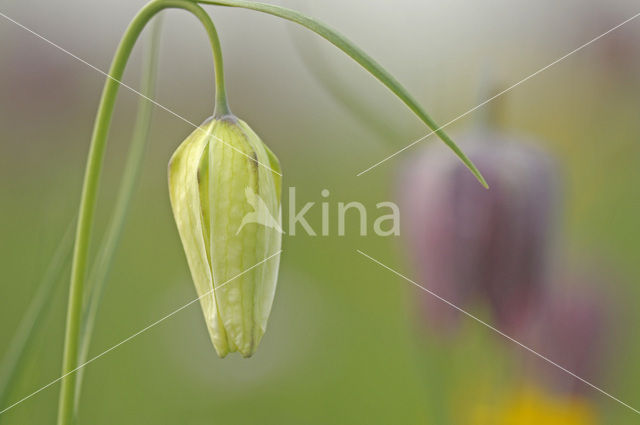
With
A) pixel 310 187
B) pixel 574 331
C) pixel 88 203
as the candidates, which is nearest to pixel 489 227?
pixel 574 331

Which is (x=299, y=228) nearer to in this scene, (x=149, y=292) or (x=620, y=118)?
(x=149, y=292)

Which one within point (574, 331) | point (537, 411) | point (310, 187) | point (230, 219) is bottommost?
point (537, 411)

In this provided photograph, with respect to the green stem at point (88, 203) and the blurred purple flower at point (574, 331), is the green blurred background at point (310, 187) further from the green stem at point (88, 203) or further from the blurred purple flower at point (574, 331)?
the green stem at point (88, 203)

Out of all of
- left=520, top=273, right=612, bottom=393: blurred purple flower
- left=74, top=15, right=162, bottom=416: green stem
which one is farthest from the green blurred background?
left=74, top=15, right=162, bottom=416: green stem

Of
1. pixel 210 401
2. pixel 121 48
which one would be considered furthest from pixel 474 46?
pixel 121 48

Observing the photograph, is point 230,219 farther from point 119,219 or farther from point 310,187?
point 310,187

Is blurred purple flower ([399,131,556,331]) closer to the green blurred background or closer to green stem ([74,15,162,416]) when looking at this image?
the green blurred background

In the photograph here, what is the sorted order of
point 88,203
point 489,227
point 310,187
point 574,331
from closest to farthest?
1. point 88,203
2. point 489,227
3. point 574,331
4. point 310,187
